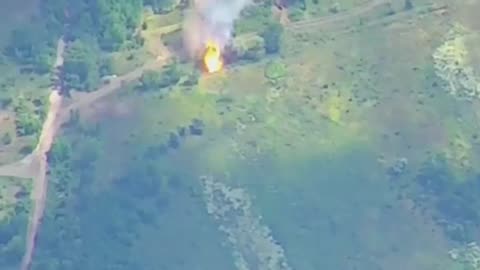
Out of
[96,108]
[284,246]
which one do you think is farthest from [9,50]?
[284,246]

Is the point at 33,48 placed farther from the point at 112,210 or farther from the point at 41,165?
the point at 112,210

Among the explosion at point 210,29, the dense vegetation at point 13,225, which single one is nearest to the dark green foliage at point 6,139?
the dense vegetation at point 13,225

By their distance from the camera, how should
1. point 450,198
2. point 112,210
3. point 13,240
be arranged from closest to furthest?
1. point 13,240
2. point 112,210
3. point 450,198

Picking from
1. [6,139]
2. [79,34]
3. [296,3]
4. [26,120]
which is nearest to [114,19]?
[79,34]

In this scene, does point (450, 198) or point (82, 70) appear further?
point (82, 70)

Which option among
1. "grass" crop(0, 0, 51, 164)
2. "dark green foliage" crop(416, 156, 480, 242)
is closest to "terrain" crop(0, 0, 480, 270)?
"dark green foliage" crop(416, 156, 480, 242)

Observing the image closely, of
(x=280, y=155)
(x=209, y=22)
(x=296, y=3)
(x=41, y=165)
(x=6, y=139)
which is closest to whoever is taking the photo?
(x=280, y=155)

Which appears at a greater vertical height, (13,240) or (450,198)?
(13,240)
